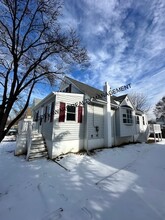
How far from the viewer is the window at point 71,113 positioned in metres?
8.59

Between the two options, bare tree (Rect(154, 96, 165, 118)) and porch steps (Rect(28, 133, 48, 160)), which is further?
bare tree (Rect(154, 96, 165, 118))

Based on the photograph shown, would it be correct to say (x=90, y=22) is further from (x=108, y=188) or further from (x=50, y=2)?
(x=108, y=188)


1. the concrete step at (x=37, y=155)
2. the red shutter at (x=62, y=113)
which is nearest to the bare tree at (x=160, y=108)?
the red shutter at (x=62, y=113)

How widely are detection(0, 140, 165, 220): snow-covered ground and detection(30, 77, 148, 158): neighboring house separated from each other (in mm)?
1999

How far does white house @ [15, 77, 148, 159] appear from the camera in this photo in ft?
26.1

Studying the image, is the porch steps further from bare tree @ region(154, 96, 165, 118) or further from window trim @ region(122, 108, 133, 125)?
bare tree @ region(154, 96, 165, 118)

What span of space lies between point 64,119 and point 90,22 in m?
6.33

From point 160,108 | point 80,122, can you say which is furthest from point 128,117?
point 160,108

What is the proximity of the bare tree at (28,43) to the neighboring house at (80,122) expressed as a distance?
7.55 ft

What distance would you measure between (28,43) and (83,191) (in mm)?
7127

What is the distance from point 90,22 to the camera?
682 centimetres

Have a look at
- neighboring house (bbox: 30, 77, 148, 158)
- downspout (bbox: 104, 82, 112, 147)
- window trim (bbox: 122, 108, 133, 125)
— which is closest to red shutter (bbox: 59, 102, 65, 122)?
neighboring house (bbox: 30, 77, 148, 158)

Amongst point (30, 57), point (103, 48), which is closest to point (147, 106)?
point (103, 48)

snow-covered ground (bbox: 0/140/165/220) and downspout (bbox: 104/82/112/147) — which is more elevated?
downspout (bbox: 104/82/112/147)
